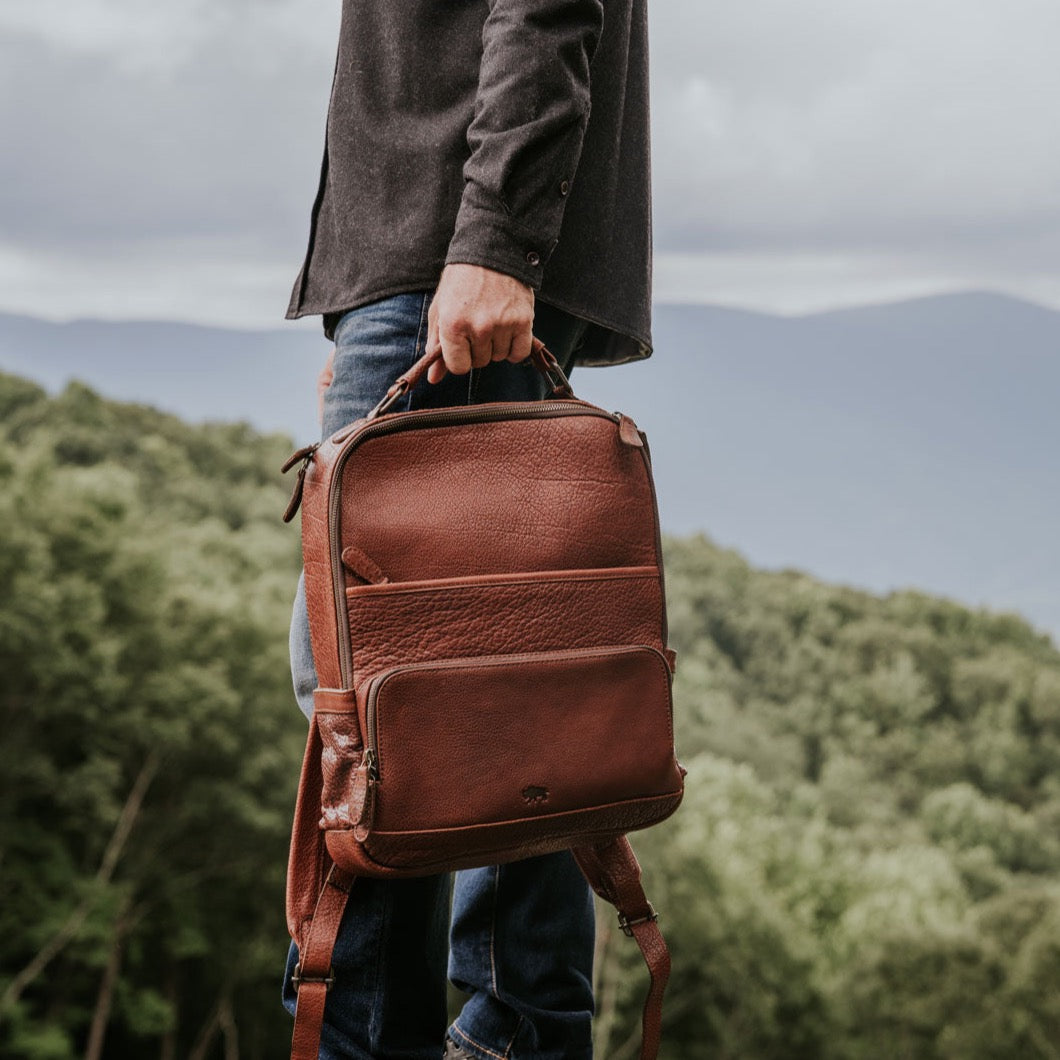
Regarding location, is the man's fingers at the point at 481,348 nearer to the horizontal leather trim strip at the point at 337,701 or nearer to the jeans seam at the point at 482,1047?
the horizontal leather trim strip at the point at 337,701

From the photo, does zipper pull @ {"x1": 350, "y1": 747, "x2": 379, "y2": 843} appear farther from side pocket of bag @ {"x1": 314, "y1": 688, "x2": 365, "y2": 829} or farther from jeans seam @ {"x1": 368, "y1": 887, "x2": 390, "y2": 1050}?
jeans seam @ {"x1": 368, "y1": 887, "x2": 390, "y2": 1050}

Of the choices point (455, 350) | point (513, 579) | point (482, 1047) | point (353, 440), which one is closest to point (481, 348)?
point (455, 350)

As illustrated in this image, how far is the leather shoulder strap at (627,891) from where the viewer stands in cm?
198

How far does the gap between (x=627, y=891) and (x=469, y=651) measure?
499 mm

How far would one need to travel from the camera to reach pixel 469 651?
1.77m

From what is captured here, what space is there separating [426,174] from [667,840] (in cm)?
2832

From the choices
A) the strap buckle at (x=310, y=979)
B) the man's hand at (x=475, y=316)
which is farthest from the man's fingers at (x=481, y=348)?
the strap buckle at (x=310, y=979)

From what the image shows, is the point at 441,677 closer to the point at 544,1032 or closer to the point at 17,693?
the point at 544,1032

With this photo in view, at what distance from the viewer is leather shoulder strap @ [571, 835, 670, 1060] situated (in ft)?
6.51

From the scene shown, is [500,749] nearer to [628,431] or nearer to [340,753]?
[340,753]

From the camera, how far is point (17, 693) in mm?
22719

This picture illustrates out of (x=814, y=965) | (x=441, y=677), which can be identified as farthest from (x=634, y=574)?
Result: (x=814, y=965)

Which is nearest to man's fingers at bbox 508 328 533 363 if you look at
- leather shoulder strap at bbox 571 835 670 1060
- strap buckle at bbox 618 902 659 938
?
leather shoulder strap at bbox 571 835 670 1060

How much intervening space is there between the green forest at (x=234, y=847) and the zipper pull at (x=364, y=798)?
21883 mm
